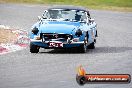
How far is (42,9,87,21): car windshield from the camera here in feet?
67.6

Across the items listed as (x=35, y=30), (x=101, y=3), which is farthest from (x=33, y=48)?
(x=101, y=3)

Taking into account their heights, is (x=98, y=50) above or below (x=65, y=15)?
below

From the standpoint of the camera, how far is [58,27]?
19.1 meters

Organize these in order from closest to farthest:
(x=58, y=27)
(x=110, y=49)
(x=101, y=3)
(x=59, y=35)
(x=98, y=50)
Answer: (x=59, y=35) → (x=58, y=27) → (x=98, y=50) → (x=110, y=49) → (x=101, y=3)

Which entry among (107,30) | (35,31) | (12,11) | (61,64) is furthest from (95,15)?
(61,64)

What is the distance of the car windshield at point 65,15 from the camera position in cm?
2059

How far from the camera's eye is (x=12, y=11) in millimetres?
46062

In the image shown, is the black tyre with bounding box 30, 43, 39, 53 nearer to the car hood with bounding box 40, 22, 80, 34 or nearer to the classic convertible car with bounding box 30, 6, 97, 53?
the classic convertible car with bounding box 30, 6, 97, 53

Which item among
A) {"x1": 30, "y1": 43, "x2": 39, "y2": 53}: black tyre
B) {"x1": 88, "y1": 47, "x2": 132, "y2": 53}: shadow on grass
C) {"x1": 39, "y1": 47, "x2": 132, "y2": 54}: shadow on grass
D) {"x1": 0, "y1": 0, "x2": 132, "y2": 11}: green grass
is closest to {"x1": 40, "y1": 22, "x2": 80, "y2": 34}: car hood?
{"x1": 30, "y1": 43, "x2": 39, "y2": 53}: black tyre

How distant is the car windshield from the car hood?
2.92 feet

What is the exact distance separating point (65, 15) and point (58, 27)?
1.65 meters

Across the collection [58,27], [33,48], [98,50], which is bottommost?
[98,50]

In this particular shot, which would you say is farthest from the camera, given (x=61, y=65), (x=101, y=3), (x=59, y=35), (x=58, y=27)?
(x=101, y=3)

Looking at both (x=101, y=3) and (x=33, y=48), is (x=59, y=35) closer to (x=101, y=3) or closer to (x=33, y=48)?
(x=33, y=48)
